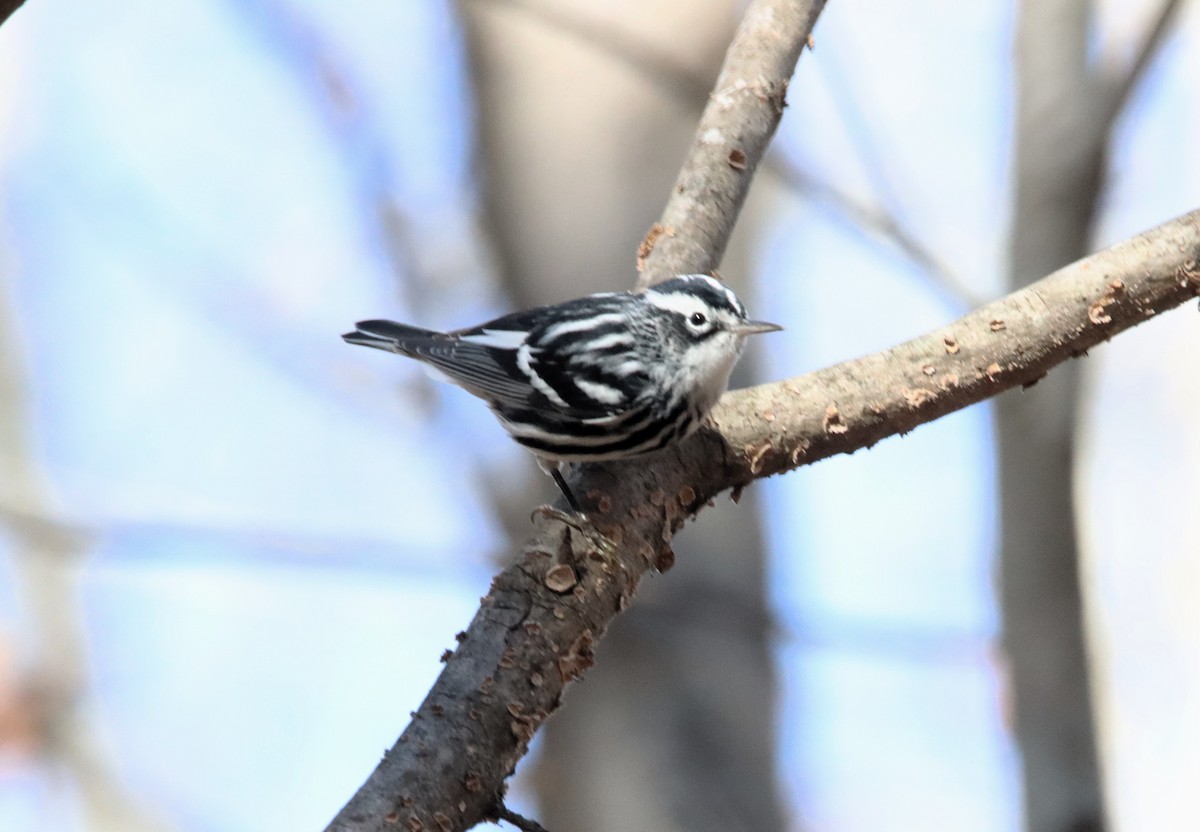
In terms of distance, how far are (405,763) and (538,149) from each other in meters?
2.80

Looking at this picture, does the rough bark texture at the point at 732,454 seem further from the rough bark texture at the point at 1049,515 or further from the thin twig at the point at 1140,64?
the thin twig at the point at 1140,64

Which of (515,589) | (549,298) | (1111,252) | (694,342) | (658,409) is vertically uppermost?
(549,298)

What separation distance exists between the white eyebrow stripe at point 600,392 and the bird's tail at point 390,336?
0.41 metres

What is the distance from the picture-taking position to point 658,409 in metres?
2.26

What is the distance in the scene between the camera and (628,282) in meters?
3.76

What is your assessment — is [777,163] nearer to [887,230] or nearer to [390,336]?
[887,230]

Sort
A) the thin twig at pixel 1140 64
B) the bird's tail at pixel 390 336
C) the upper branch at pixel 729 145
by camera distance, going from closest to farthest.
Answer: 1. the upper branch at pixel 729 145
2. the bird's tail at pixel 390 336
3. the thin twig at pixel 1140 64

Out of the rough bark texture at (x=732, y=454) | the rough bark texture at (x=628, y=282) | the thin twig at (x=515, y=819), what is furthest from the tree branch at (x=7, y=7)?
the rough bark texture at (x=628, y=282)

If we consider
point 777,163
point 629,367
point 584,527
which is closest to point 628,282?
point 777,163

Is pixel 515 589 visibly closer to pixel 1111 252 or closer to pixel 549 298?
pixel 1111 252

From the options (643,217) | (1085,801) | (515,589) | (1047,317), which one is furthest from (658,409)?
(643,217)

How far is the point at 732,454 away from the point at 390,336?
3.09 feet

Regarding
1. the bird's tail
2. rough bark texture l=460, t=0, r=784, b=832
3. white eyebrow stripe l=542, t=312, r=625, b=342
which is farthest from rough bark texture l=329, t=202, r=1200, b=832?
rough bark texture l=460, t=0, r=784, b=832

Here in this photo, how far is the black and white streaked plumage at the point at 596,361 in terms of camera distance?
229cm
